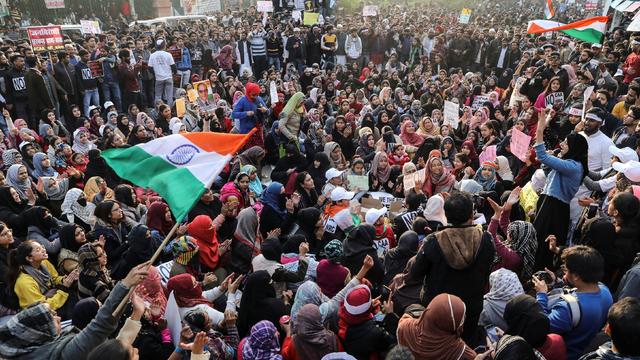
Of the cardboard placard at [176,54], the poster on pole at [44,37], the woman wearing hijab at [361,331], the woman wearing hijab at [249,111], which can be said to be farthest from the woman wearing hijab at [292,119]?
the poster on pole at [44,37]

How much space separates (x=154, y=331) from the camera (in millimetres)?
3441

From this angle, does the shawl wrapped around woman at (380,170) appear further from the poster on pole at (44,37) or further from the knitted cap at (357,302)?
the poster on pole at (44,37)

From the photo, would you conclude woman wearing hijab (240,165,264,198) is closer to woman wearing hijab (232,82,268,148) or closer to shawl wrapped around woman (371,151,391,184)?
shawl wrapped around woman (371,151,391,184)

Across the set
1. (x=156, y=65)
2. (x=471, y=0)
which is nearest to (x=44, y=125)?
(x=156, y=65)

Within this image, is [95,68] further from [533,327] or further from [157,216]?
[533,327]

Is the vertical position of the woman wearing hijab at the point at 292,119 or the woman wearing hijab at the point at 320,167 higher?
the woman wearing hijab at the point at 292,119

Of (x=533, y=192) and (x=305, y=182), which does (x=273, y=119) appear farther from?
(x=533, y=192)

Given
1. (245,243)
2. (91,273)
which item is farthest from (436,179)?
(91,273)

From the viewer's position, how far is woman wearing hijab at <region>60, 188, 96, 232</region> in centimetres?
585

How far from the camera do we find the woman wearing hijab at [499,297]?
3.45 metres

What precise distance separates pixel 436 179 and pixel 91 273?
4147 mm

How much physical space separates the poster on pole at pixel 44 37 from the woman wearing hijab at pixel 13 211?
6914 mm

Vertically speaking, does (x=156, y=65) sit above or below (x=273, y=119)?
above

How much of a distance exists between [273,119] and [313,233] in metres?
5.10
